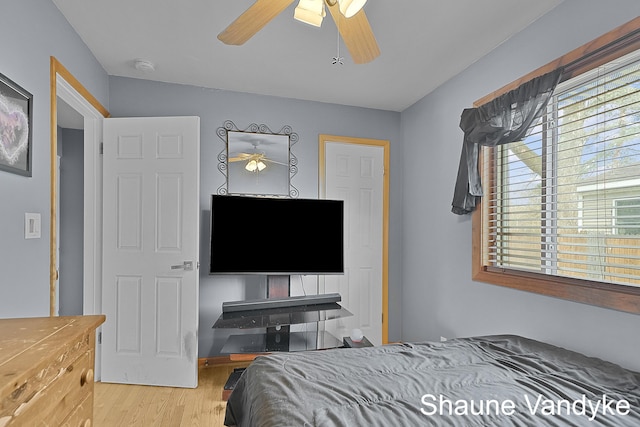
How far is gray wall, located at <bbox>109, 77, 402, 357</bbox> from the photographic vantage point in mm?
3074

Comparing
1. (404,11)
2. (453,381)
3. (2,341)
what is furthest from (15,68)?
(453,381)

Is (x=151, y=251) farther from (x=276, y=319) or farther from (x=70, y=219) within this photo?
(x=70, y=219)

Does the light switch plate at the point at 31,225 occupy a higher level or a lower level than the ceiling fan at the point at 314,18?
lower

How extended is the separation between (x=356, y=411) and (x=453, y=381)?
0.45 meters

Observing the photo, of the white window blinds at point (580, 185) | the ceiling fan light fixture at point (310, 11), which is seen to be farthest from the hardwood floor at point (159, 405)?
the ceiling fan light fixture at point (310, 11)

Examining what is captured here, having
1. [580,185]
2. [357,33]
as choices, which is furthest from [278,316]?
[580,185]

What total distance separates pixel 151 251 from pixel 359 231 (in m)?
1.95

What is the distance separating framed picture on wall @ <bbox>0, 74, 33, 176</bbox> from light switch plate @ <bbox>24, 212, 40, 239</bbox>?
21 cm

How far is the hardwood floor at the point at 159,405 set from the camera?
224 centimetres

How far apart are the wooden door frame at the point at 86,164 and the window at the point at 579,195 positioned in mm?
2812

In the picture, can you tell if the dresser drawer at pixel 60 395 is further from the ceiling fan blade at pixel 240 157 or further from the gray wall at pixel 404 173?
the ceiling fan blade at pixel 240 157

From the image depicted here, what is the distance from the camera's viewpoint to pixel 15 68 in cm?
162

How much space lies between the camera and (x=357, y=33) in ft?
5.32

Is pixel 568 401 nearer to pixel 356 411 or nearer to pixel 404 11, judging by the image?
pixel 356 411
